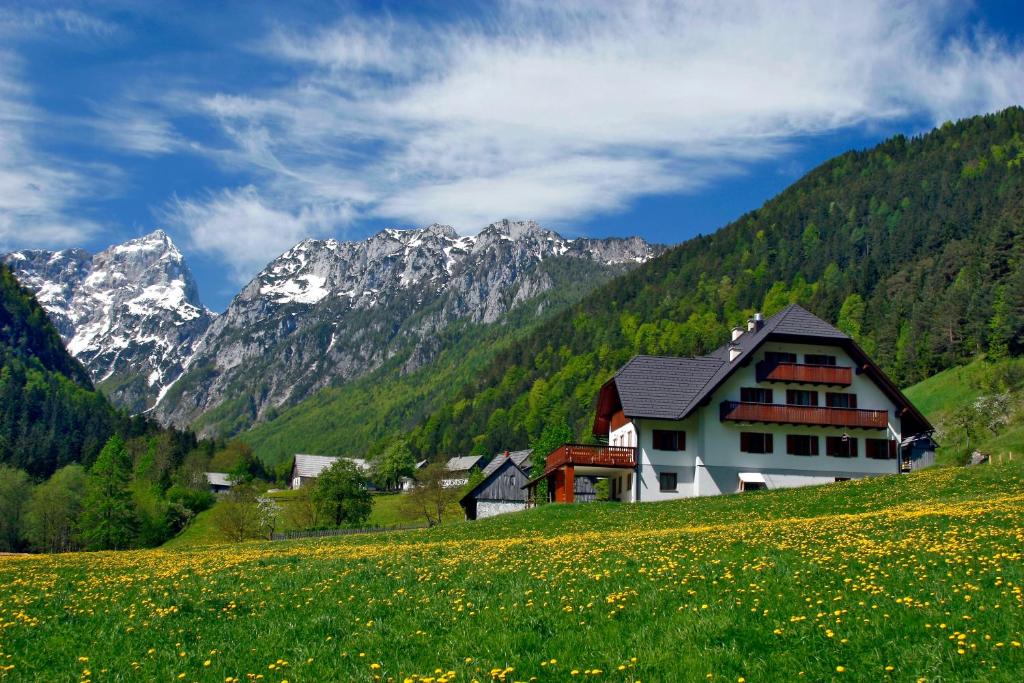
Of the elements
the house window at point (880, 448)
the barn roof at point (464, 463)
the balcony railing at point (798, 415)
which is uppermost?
the balcony railing at point (798, 415)

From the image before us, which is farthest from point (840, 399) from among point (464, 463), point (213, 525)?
point (464, 463)

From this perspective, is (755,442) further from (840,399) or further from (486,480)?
(486,480)

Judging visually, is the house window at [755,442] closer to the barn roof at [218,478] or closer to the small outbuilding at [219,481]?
the small outbuilding at [219,481]

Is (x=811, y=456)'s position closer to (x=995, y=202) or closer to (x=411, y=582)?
(x=411, y=582)

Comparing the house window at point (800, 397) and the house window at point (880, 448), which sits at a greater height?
the house window at point (800, 397)

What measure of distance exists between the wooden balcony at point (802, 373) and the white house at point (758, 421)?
0.07 meters

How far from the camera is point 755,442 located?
59.5 metres

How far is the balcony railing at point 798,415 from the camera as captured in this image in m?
58.3

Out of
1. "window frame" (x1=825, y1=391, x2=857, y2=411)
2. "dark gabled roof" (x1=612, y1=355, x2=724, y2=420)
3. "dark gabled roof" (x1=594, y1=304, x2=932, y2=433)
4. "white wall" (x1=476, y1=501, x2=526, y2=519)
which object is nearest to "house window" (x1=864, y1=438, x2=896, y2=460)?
"window frame" (x1=825, y1=391, x2=857, y2=411)

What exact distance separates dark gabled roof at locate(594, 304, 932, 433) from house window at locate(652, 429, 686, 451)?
1632 millimetres

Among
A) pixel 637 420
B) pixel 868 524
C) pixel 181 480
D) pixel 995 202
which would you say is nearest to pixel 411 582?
pixel 868 524

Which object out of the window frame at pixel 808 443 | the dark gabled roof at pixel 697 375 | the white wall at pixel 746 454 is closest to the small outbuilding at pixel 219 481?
the dark gabled roof at pixel 697 375

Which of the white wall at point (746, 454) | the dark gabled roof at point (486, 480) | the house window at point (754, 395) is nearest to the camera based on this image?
the white wall at point (746, 454)

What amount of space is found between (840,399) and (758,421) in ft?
22.5
